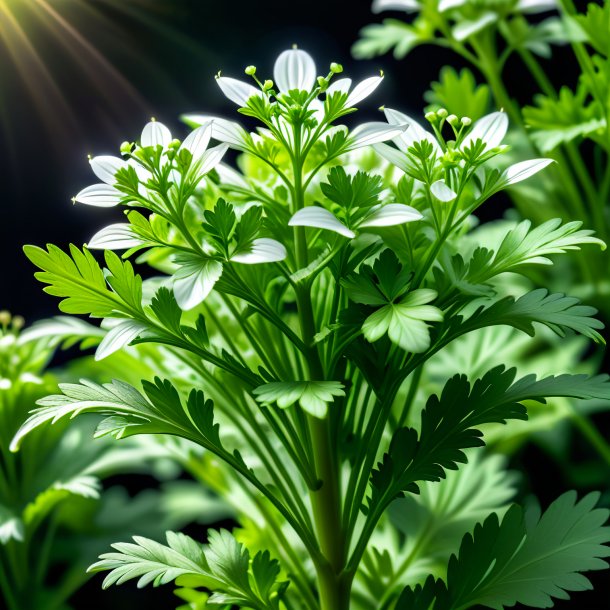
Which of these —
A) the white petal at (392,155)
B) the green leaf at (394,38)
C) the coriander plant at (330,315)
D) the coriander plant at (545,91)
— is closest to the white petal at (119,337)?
the coriander plant at (330,315)

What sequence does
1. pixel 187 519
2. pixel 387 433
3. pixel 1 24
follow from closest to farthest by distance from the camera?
pixel 387 433 < pixel 187 519 < pixel 1 24

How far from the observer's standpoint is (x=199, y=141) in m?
0.56

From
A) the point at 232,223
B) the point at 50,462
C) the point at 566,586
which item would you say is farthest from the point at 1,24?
the point at 566,586

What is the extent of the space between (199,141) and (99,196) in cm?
8

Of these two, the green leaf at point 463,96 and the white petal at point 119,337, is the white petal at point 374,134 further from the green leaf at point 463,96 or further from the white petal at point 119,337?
the green leaf at point 463,96

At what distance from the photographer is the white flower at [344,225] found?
0.51m

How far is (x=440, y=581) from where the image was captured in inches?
24.0

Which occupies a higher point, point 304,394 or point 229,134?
point 229,134

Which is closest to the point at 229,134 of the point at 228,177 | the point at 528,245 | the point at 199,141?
the point at 199,141

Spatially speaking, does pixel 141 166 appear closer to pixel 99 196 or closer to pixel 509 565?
pixel 99 196

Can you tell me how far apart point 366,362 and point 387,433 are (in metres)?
0.23

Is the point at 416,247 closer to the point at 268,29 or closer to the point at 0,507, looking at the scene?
the point at 0,507

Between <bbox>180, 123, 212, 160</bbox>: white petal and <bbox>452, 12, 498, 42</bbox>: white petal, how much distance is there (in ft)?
1.54

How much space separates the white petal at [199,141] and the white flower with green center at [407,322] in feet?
0.55
